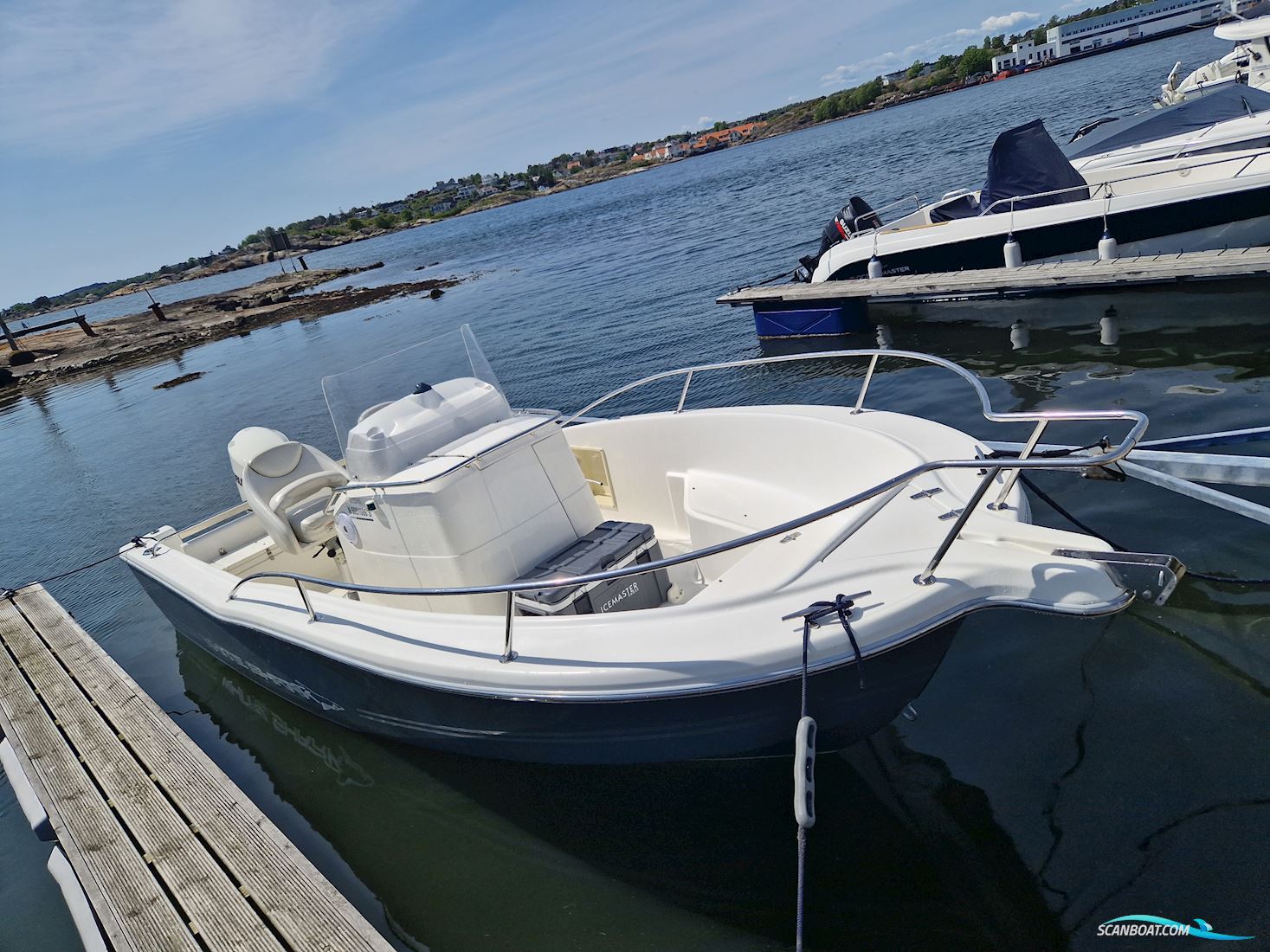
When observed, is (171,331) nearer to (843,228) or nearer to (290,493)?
(843,228)

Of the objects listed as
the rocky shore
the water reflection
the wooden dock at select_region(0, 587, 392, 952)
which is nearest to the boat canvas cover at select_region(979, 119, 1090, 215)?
the water reflection

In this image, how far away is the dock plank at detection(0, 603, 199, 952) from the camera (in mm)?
3736

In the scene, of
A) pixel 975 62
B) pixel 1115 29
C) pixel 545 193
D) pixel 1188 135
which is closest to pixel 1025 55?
pixel 975 62

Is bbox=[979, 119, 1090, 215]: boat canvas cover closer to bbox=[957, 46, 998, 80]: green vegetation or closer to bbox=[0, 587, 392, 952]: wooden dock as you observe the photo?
bbox=[0, 587, 392, 952]: wooden dock

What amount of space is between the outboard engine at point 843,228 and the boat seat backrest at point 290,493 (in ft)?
33.0

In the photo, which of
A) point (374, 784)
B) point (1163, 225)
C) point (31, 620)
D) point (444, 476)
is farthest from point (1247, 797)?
point (31, 620)

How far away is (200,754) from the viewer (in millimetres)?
5051

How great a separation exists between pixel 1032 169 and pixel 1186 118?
3.74 m

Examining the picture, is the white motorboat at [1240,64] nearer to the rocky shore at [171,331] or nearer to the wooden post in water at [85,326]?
the rocky shore at [171,331]

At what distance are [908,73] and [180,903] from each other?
12475cm

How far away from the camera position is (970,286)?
10.6 metres

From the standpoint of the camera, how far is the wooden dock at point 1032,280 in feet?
27.9

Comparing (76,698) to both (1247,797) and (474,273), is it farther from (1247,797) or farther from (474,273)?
(474,273)

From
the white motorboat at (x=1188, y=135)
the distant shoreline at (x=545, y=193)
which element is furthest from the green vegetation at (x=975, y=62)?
the white motorboat at (x=1188, y=135)
